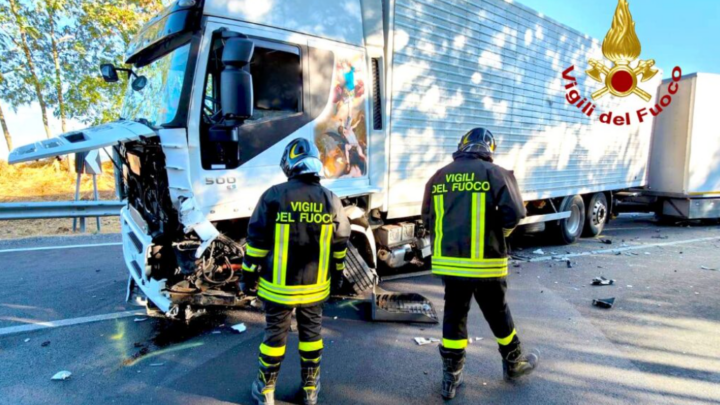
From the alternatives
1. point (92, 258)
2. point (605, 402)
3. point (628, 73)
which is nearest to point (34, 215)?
point (92, 258)

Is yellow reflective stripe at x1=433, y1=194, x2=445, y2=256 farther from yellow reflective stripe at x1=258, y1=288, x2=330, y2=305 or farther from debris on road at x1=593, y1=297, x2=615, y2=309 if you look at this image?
debris on road at x1=593, y1=297, x2=615, y2=309

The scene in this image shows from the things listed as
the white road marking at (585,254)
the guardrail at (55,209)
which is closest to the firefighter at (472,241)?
the white road marking at (585,254)

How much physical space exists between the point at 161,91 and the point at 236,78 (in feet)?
3.43

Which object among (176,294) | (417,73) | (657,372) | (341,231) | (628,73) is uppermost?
(628,73)

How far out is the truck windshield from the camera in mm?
3205

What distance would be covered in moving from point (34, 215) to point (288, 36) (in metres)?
6.28

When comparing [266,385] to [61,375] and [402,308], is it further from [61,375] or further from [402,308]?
[402,308]

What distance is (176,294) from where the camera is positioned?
3215mm

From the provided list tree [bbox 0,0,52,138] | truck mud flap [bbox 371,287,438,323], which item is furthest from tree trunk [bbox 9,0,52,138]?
truck mud flap [bbox 371,287,438,323]

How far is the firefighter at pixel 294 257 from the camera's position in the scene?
2.46 meters

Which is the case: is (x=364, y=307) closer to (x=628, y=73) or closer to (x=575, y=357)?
(x=575, y=357)

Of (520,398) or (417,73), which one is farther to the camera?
(417,73)

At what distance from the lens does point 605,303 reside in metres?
4.36

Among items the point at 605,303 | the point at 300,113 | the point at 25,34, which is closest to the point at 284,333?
the point at 300,113
